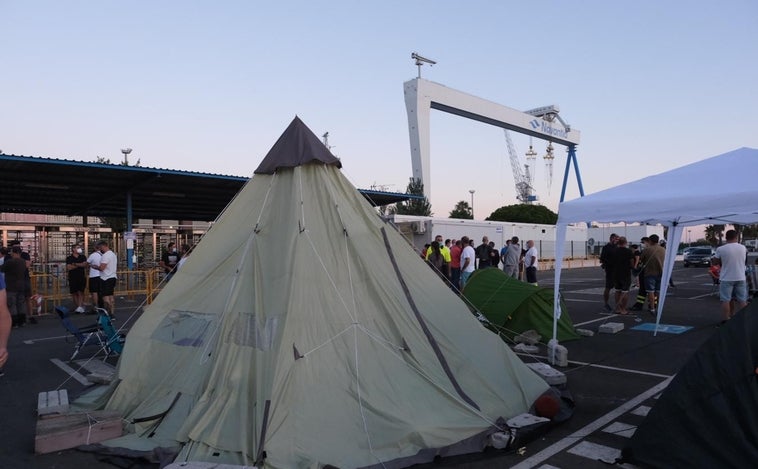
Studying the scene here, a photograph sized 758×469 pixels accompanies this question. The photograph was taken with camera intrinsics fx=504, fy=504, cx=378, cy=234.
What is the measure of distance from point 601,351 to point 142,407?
6.80 metres

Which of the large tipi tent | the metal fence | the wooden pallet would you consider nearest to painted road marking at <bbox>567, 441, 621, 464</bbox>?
the large tipi tent

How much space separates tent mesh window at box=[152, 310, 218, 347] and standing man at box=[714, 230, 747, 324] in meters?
8.93

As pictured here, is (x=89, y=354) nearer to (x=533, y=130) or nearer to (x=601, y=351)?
(x=601, y=351)

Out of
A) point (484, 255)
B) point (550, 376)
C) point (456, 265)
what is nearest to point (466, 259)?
point (456, 265)

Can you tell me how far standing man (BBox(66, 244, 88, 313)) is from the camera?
12.6 m

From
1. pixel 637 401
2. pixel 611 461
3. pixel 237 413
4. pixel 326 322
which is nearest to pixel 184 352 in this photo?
pixel 237 413

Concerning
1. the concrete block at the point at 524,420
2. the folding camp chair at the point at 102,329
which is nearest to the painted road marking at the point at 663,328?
the concrete block at the point at 524,420

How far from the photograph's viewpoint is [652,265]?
11562 millimetres

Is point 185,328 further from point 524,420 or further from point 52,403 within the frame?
point 524,420

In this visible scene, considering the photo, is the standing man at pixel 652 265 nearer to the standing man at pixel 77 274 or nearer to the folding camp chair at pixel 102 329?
the folding camp chair at pixel 102 329

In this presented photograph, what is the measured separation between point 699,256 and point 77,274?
119ft

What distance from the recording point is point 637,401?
5695 mm

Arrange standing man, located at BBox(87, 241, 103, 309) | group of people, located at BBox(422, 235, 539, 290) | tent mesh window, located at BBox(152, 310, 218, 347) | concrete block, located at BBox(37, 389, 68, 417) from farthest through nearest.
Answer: group of people, located at BBox(422, 235, 539, 290)
standing man, located at BBox(87, 241, 103, 309)
tent mesh window, located at BBox(152, 310, 218, 347)
concrete block, located at BBox(37, 389, 68, 417)

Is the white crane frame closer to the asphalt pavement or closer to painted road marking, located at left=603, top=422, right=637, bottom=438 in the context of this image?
the asphalt pavement
